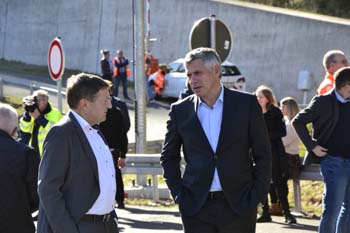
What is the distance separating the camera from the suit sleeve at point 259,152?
6355 mm

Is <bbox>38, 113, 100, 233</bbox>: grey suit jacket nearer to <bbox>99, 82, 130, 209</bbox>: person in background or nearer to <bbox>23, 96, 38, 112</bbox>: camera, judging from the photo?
<bbox>23, 96, 38, 112</bbox>: camera

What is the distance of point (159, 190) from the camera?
14.9 m

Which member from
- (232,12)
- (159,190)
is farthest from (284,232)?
(232,12)

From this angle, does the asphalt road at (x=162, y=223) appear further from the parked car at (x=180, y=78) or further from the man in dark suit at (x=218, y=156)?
the parked car at (x=180, y=78)

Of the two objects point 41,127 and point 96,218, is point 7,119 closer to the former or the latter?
point 96,218

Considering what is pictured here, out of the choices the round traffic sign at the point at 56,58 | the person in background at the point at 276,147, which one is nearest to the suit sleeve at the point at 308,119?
the person in background at the point at 276,147

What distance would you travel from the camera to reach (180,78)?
101ft

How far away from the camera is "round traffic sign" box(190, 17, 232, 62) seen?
12695mm

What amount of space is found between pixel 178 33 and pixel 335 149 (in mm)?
29720

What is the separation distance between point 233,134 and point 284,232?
4.81m

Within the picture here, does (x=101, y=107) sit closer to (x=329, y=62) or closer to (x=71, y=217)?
(x=71, y=217)

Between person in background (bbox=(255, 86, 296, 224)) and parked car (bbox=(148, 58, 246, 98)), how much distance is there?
17532 mm

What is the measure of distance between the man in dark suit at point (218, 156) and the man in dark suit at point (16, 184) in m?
1.09

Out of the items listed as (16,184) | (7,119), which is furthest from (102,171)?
(7,119)
